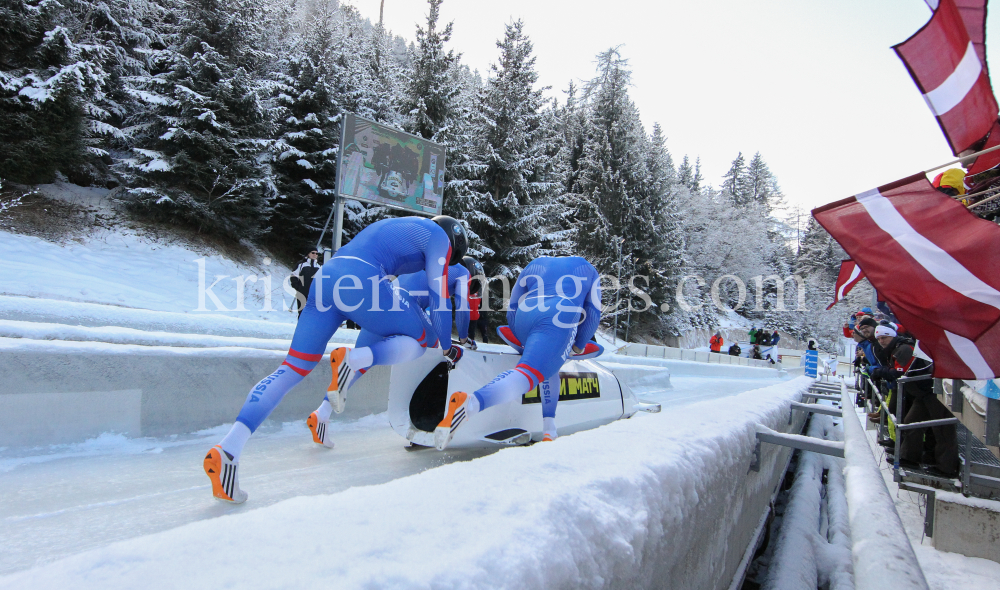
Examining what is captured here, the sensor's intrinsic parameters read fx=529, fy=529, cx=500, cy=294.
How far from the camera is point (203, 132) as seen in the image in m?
12.7

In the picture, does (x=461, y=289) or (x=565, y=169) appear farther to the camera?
(x=565, y=169)

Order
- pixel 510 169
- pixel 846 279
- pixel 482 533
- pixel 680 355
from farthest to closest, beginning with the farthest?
pixel 680 355, pixel 510 169, pixel 846 279, pixel 482 533

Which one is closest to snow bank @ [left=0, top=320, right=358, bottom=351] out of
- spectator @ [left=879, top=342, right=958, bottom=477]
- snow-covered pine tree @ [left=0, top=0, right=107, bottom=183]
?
spectator @ [left=879, top=342, right=958, bottom=477]

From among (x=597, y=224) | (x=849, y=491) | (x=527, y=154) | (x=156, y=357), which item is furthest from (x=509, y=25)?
(x=849, y=491)

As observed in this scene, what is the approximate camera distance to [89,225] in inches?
458

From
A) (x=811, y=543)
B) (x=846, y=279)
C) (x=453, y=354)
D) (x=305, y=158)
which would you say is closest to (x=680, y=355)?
(x=846, y=279)

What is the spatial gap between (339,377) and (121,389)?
1079 mm

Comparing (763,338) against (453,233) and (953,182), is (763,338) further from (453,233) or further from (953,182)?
(453,233)

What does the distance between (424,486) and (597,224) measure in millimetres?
22691

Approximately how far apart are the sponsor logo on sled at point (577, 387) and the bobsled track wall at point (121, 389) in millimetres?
1502

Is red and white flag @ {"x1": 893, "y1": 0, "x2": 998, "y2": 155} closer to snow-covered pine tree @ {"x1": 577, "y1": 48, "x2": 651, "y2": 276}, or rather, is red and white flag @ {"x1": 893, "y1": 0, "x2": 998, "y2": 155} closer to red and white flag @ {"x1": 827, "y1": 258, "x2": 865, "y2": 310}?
red and white flag @ {"x1": 827, "y1": 258, "x2": 865, "y2": 310}

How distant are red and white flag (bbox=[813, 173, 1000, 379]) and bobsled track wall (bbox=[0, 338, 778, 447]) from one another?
297 cm

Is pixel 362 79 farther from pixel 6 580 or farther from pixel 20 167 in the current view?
pixel 6 580

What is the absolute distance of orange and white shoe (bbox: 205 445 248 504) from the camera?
1749 mm
